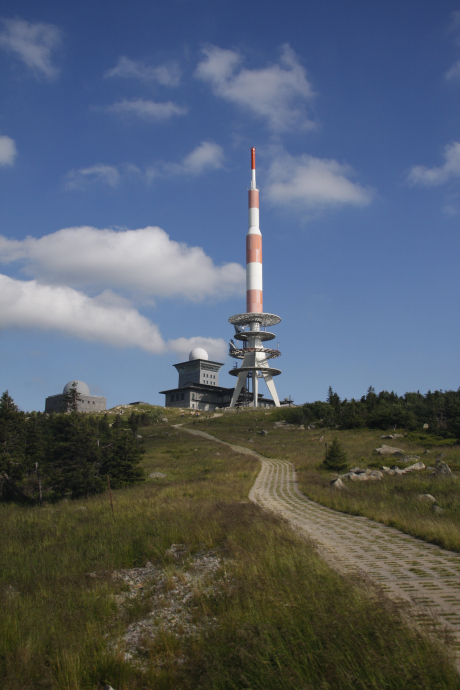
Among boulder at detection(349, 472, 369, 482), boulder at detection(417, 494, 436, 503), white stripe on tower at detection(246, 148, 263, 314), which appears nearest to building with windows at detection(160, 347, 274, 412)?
white stripe on tower at detection(246, 148, 263, 314)

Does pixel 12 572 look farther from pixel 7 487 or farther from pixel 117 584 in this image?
pixel 7 487

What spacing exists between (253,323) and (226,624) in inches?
3637

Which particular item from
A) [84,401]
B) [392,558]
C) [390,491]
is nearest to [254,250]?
[84,401]

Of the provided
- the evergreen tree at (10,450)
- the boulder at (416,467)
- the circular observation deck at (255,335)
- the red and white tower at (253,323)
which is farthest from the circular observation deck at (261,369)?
the boulder at (416,467)

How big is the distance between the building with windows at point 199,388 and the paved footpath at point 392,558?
9596cm

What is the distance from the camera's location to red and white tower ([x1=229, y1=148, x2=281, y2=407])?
304 feet

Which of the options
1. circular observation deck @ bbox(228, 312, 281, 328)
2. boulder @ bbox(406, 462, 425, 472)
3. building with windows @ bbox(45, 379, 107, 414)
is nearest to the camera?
boulder @ bbox(406, 462, 425, 472)

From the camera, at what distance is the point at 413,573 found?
24.4 ft

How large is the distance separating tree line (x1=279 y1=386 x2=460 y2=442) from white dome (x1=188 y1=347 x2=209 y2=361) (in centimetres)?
5118

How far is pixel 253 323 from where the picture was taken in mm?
97500

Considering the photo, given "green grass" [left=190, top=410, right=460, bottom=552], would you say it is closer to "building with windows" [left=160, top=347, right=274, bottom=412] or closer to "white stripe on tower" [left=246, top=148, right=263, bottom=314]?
"white stripe on tower" [left=246, top=148, right=263, bottom=314]

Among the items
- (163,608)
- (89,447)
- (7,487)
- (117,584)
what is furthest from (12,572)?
(7,487)

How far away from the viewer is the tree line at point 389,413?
163 ft

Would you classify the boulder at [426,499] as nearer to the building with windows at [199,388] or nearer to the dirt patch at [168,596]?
the dirt patch at [168,596]
